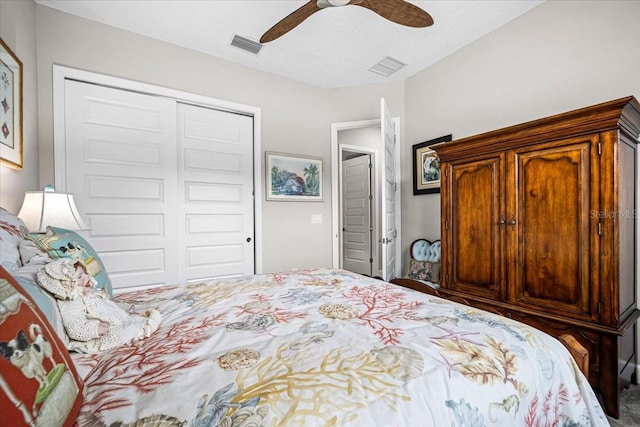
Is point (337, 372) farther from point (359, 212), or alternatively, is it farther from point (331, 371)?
point (359, 212)

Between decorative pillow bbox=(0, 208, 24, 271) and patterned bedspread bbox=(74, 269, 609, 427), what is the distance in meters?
0.37

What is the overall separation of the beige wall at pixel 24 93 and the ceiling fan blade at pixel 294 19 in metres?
1.59

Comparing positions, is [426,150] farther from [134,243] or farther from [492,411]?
[134,243]

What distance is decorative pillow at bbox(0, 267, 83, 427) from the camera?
1.40 ft

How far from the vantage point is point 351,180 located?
17.9 ft

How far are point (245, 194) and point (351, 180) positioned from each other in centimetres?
266

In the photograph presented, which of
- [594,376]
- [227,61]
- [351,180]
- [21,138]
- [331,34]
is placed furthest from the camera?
[351,180]

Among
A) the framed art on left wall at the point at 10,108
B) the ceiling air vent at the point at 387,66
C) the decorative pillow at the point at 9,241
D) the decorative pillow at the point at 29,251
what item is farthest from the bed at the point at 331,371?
the ceiling air vent at the point at 387,66

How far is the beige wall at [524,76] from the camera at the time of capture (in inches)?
75.9

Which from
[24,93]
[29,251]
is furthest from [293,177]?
[29,251]

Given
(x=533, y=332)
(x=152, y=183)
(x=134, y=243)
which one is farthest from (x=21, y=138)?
(x=533, y=332)

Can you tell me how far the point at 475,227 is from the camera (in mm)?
2180

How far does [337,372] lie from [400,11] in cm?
196

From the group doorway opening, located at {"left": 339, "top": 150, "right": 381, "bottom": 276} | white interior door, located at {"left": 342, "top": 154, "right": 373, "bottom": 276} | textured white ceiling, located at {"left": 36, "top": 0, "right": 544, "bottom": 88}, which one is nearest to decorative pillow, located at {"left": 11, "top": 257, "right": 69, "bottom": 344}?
textured white ceiling, located at {"left": 36, "top": 0, "right": 544, "bottom": 88}
